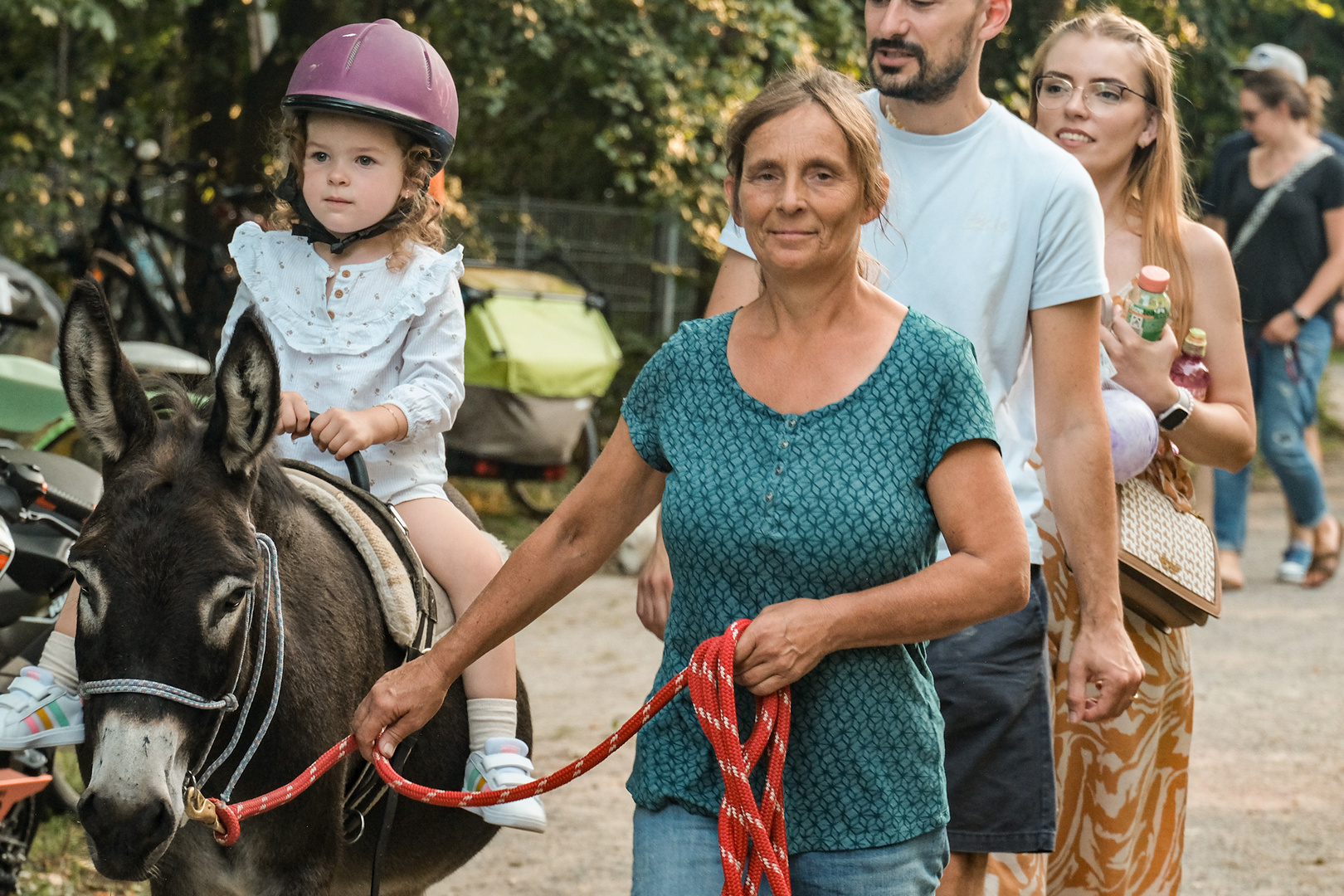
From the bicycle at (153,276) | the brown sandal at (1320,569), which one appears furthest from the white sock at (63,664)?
the brown sandal at (1320,569)

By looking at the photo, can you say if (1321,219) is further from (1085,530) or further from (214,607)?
(214,607)

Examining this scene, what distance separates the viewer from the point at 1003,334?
3.26 meters

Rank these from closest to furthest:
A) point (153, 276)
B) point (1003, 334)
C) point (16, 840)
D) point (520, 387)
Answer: point (1003, 334)
point (16, 840)
point (520, 387)
point (153, 276)

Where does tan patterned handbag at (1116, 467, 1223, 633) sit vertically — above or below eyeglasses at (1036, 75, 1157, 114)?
below

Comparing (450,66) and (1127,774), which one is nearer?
(1127,774)

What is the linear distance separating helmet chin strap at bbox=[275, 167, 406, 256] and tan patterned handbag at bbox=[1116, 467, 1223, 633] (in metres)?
1.82

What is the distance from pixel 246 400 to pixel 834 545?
39.9 inches

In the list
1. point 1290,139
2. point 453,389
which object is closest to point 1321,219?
point 1290,139

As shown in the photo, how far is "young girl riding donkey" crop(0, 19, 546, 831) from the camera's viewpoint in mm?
3408

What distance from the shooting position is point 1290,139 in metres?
9.41

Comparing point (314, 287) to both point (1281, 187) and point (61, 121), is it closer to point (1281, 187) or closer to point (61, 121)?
point (1281, 187)

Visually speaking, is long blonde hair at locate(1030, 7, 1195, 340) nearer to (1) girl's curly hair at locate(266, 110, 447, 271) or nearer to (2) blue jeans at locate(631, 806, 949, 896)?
(1) girl's curly hair at locate(266, 110, 447, 271)

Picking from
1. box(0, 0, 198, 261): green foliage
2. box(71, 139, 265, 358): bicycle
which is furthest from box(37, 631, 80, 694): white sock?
box(71, 139, 265, 358): bicycle

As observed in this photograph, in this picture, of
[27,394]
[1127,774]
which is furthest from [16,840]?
[1127,774]
